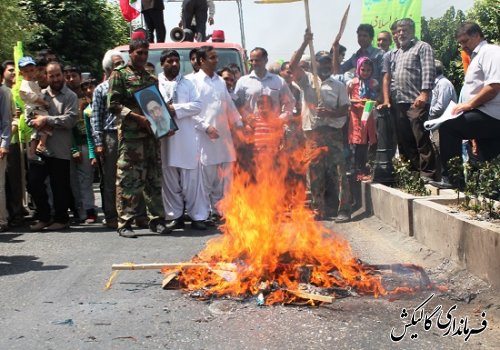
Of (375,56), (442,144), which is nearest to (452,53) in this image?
(375,56)

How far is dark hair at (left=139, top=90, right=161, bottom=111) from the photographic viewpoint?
8062 millimetres

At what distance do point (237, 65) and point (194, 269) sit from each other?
6.02m

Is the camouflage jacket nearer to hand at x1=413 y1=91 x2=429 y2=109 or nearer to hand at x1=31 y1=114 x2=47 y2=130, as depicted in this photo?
hand at x1=31 y1=114 x2=47 y2=130

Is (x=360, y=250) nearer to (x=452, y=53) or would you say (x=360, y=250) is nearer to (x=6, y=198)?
Result: (x=6, y=198)

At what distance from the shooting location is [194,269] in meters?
5.59

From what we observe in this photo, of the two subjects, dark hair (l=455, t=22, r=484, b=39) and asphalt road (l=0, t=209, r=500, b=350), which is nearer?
asphalt road (l=0, t=209, r=500, b=350)

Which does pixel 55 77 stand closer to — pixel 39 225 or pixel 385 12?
pixel 39 225

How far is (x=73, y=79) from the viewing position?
33.0 ft

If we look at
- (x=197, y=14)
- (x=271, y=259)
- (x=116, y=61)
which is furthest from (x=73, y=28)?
(x=271, y=259)

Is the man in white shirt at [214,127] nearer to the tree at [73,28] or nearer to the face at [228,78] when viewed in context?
the face at [228,78]

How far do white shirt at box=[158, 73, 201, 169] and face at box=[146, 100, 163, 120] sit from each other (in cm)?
59

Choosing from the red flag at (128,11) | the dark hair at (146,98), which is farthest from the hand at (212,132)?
the red flag at (128,11)

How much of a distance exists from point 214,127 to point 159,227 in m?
1.56

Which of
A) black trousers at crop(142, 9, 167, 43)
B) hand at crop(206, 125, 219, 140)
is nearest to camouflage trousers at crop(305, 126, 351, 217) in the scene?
hand at crop(206, 125, 219, 140)
